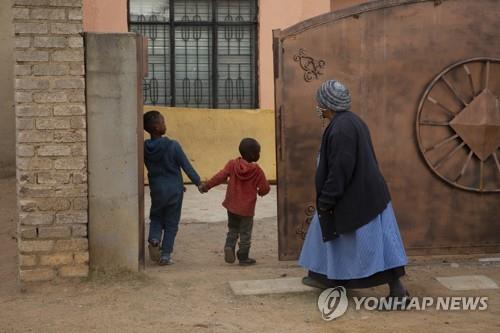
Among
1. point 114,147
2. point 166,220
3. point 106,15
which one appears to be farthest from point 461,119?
point 106,15

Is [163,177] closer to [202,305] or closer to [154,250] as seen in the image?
[154,250]

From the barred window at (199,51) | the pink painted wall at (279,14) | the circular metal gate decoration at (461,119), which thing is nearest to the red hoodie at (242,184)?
the circular metal gate decoration at (461,119)

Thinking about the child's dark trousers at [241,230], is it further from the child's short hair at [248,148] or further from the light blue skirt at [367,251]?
the light blue skirt at [367,251]

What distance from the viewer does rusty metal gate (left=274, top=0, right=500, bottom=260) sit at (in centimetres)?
625

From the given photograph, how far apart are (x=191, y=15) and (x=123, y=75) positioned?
23.3 ft

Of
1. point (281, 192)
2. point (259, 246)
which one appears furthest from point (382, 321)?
point (259, 246)

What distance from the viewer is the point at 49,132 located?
5676 mm

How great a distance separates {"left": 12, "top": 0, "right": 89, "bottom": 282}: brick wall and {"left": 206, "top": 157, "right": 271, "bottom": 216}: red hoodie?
1325 millimetres

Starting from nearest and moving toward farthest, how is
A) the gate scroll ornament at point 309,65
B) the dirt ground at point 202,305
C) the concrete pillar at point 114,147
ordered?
the dirt ground at point 202,305 < the concrete pillar at point 114,147 < the gate scroll ornament at point 309,65

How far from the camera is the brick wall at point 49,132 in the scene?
5.64 meters

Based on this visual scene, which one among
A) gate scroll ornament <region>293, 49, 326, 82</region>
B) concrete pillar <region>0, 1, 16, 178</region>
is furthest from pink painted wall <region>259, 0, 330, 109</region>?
gate scroll ornament <region>293, 49, 326, 82</region>

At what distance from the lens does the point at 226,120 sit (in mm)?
11883

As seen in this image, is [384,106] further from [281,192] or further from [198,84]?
[198,84]

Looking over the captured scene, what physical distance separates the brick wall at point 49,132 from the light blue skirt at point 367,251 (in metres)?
1.79
